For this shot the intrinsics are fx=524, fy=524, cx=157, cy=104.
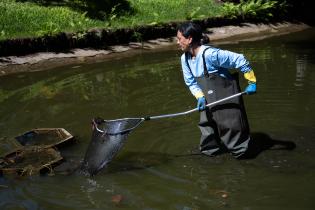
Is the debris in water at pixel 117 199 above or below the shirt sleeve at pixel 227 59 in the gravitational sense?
below

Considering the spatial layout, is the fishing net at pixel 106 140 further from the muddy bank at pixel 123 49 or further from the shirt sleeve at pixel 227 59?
the muddy bank at pixel 123 49

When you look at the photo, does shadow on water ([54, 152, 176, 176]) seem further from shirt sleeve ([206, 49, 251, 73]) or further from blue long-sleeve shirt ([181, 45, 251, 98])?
shirt sleeve ([206, 49, 251, 73])

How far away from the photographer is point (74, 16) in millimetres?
17531

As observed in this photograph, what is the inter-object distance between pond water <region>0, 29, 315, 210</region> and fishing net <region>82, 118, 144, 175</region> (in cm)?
26

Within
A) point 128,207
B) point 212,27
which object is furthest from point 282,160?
point 212,27

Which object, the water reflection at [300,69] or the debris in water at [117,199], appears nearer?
the debris in water at [117,199]

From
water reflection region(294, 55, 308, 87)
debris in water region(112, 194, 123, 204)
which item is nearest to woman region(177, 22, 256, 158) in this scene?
debris in water region(112, 194, 123, 204)

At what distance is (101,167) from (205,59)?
7.23 ft

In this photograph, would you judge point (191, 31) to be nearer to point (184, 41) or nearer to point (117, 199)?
point (184, 41)

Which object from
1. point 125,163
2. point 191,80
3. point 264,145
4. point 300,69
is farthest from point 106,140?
point 300,69

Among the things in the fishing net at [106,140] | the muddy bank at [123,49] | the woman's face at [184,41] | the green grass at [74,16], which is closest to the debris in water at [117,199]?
the fishing net at [106,140]

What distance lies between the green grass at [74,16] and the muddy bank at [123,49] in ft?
2.28

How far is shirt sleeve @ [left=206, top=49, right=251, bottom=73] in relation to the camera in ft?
23.8

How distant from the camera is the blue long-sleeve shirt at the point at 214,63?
23.8 feet
